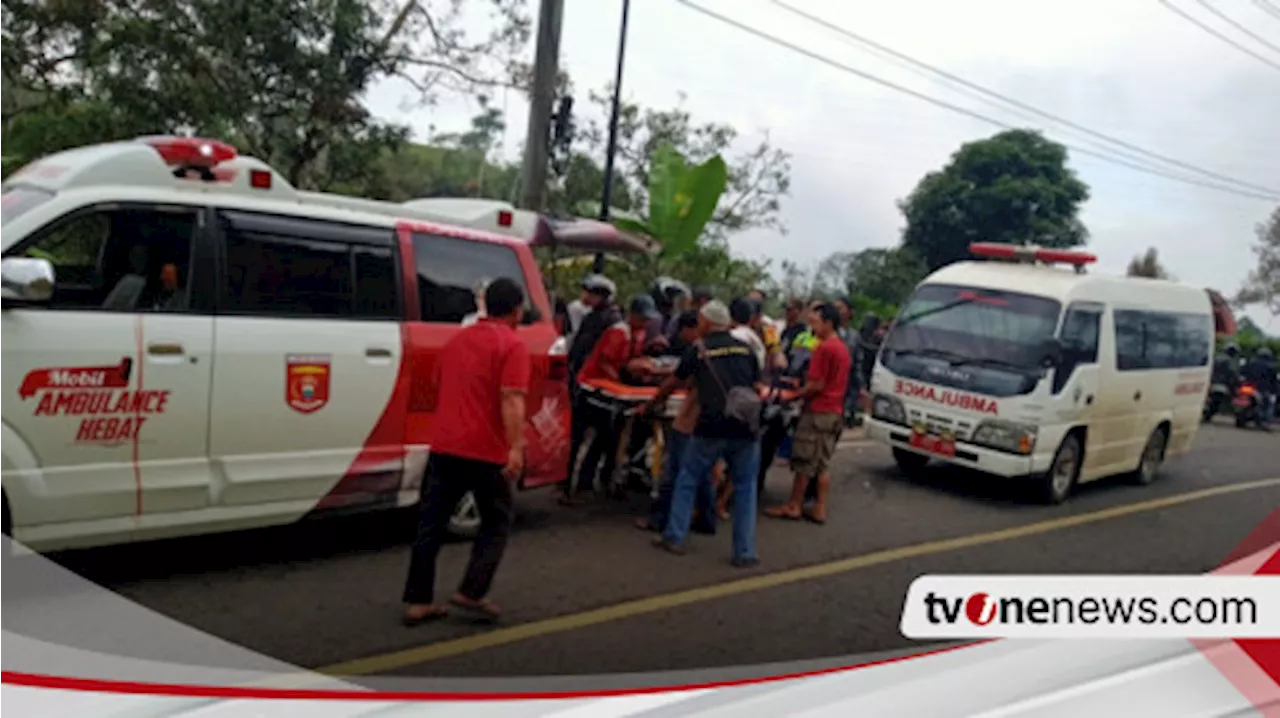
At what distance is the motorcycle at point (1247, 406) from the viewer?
13.1 meters

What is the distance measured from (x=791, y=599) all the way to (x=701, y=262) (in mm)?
5623

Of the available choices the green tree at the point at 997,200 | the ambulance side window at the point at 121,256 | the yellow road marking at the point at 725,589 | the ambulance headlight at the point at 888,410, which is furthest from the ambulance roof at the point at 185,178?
the ambulance headlight at the point at 888,410

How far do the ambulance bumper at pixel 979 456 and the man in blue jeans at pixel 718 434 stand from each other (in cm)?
226

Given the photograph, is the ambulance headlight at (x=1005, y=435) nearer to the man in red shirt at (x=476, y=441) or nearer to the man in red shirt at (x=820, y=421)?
the man in red shirt at (x=820, y=421)

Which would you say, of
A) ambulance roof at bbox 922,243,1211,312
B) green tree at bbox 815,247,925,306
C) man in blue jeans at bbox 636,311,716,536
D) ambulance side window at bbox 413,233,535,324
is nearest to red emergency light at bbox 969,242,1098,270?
ambulance roof at bbox 922,243,1211,312

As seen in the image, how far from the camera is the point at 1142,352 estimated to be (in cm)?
760

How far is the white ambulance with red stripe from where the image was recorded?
3.62m

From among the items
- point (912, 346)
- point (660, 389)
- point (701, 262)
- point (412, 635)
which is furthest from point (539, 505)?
point (701, 262)

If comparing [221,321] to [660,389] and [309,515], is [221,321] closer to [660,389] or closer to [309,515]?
[309,515]

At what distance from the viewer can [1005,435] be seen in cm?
707

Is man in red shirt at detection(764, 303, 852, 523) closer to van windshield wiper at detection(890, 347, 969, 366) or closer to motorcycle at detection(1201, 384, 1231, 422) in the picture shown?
van windshield wiper at detection(890, 347, 969, 366)

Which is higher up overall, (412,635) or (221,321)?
(221,321)

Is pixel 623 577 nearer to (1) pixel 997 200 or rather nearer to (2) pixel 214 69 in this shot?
(1) pixel 997 200

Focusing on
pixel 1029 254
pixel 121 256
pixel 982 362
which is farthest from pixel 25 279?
pixel 982 362
